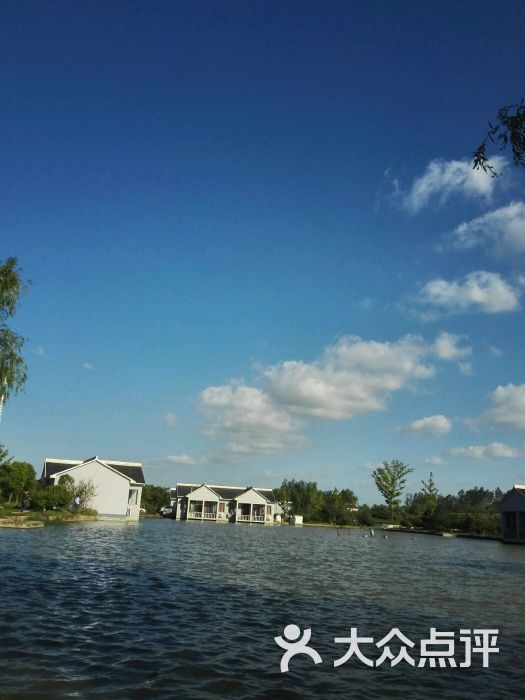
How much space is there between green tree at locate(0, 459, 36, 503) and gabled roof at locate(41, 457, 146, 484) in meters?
5.30

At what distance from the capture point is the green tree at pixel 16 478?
60531mm

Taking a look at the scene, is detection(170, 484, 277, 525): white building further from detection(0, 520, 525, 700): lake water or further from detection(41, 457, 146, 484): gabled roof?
detection(0, 520, 525, 700): lake water

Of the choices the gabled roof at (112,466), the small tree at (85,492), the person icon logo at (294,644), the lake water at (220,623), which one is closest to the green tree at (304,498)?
the gabled roof at (112,466)

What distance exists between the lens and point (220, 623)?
47.3ft

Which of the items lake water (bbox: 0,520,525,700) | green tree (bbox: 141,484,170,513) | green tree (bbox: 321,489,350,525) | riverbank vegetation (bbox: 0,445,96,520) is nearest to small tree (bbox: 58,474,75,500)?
riverbank vegetation (bbox: 0,445,96,520)

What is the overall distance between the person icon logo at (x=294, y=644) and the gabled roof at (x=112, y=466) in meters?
60.9

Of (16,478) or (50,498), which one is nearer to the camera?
(50,498)

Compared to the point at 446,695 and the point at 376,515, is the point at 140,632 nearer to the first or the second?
the point at 446,695

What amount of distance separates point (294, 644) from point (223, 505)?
91117 mm

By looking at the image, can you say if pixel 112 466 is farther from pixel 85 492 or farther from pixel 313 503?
pixel 313 503

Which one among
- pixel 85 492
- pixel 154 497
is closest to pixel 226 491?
pixel 154 497

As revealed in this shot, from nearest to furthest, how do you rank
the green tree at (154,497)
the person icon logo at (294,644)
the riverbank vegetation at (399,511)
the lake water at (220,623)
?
the lake water at (220,623) → the person icon logo at (294,644) → the riverbank vegetation at (399,511) → the green tree at (154,497)

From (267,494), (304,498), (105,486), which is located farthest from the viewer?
(304,498)

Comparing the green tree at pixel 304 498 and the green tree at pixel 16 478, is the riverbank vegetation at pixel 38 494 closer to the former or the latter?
the green tree at pixel 16 478
